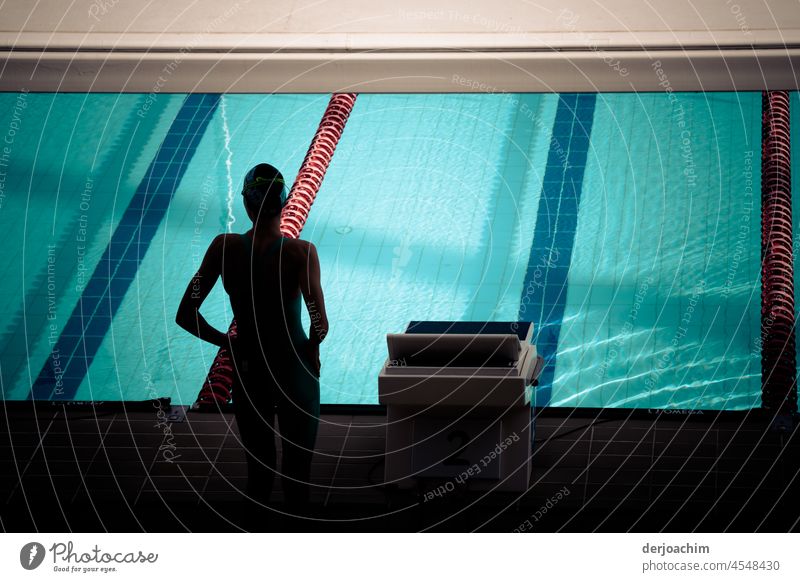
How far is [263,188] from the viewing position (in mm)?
3150

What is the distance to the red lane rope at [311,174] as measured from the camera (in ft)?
15.5

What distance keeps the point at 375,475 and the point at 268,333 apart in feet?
1.93

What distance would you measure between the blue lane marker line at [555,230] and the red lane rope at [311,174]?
1.29 m

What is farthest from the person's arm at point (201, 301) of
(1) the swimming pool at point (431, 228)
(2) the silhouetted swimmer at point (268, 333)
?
(1) the swimming pool at point (431, 228)

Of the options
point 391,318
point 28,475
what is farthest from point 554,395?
point 28,475

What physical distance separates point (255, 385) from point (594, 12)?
2.73 metres

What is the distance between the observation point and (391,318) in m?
6.15

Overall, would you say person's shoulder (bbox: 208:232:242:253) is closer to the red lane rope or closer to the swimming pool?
the red lane rope

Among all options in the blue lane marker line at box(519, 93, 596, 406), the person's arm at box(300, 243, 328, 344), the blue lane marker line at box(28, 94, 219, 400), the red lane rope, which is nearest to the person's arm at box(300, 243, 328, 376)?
the person's arm at box(300, 243, 328, 344)

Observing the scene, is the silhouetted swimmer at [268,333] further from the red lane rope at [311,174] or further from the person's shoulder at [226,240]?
the red lane rope at [311,174]

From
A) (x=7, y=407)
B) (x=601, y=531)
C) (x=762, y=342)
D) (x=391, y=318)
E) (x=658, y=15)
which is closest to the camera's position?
(x=601, y=531)

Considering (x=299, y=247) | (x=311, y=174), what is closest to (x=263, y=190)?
(x=299, y=247)

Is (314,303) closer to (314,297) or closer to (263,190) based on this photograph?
(314,297)

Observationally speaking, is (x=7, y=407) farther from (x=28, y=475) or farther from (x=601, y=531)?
(x=601, y=531)
